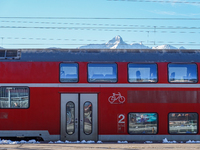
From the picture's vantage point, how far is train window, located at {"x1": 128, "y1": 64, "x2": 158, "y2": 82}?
12.0 m

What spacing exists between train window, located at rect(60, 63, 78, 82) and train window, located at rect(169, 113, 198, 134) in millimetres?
4299

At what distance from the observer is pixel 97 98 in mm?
12000

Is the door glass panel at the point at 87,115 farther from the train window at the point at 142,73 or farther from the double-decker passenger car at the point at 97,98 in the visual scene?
the train window at the point at 142,73

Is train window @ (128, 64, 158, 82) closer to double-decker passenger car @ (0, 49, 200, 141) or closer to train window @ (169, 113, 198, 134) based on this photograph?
double-decker passenger car @ (0, 49, 200, 141)

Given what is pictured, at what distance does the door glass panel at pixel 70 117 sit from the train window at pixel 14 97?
1.70 m

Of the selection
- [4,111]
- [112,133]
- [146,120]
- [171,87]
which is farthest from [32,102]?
[171,87]

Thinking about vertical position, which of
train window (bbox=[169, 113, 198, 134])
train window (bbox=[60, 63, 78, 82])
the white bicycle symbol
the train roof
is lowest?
train window (bbox=[169, 113, 198, 134])

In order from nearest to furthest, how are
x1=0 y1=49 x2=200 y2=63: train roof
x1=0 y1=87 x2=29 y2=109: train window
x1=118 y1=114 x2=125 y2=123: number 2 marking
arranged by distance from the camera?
x1=0 y1=87 x2=29 y2=109: train window, x1=118 y1=114 x2=125 y2=123: number 2 marking, x1=0 y1=49 x2=200 y2=63: train roof

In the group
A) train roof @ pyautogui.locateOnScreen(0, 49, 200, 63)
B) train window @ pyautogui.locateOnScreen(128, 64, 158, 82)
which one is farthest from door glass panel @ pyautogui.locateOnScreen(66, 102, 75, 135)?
train window @ pyautogui.locateOnScreen(128, 64, 158, 82)

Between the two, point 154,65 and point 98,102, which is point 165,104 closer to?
point 154,65

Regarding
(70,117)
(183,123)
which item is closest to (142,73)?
(183,123)

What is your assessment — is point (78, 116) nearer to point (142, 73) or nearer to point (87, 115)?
point (87, 115)

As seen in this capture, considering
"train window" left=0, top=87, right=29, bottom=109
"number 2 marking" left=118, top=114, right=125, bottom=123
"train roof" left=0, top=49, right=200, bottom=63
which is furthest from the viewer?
"train roof" left=0, top=49, right=200, bottom=63

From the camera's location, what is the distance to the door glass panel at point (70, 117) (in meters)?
12.0
